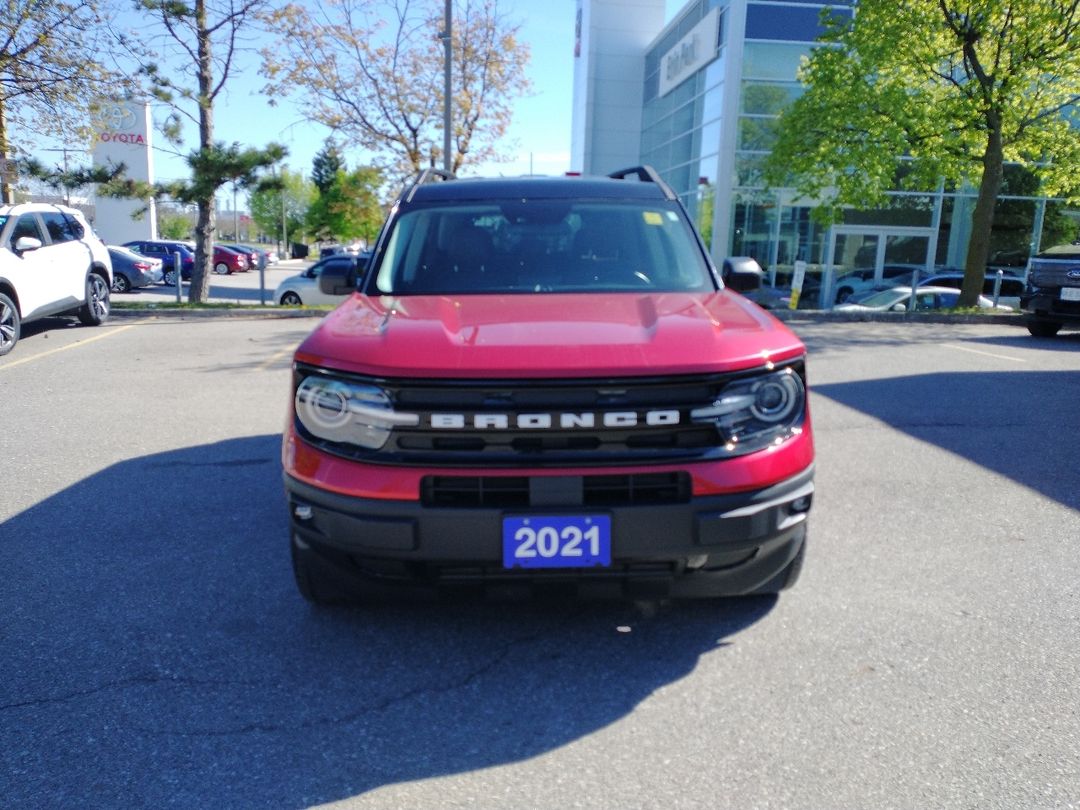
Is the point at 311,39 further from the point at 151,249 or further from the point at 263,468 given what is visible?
the point at 263,468

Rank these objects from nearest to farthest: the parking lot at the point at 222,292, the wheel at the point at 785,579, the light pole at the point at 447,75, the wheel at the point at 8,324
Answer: the wheel at the point at 785,579
the wheel at the point at 8,324
the light pole at the point at 447,75
the parking lot at the point at 222,292

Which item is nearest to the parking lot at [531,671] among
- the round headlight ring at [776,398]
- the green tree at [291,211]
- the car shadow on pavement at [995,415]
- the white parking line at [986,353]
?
the car shadow on pavement at [995,415]

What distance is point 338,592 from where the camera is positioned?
3.18 metres

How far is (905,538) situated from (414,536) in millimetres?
2893

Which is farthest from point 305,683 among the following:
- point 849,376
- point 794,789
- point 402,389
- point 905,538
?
point 849,376

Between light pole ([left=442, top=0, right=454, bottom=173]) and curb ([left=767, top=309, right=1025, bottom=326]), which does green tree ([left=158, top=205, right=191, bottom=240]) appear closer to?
light pole ([left=442, top=0, right=454, bottom=173])

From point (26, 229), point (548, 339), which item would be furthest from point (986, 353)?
point (26, 229)

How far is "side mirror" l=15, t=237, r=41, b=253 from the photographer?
10.1 meters

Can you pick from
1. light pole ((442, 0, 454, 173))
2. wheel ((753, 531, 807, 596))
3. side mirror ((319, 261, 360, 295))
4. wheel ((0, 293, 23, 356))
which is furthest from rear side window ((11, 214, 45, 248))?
wheel ((753, 531, 807, 596))

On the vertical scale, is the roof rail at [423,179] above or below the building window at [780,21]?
below

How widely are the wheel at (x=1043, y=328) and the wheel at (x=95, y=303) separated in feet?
46.3

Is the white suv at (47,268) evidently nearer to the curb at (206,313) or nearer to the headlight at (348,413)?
the curb at (206,313)

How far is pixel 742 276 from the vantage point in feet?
14.8

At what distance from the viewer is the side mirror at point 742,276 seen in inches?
176
